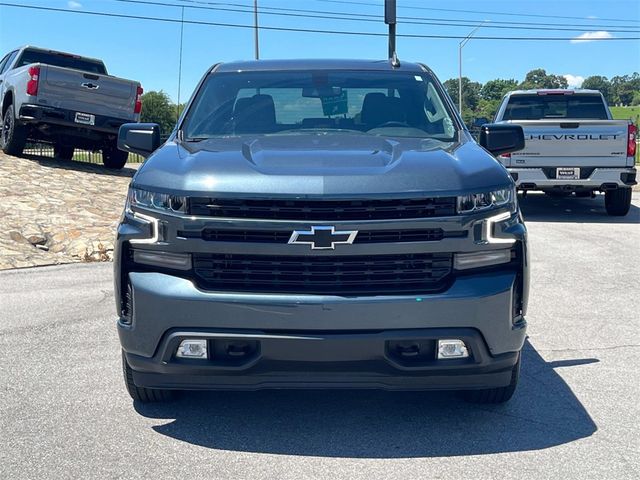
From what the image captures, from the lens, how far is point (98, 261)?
8.94 metres

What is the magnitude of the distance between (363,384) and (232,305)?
0.69 m

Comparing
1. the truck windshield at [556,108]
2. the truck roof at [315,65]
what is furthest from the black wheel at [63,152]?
the truck roof at [315,65]

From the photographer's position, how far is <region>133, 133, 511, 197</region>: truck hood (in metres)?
3.41

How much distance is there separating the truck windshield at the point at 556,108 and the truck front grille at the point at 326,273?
34.8ft

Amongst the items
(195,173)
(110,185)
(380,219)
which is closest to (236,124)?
(195,173)

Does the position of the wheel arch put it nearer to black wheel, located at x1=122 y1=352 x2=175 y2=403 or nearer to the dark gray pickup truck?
black wheel, located at x1=122 y1=352 x2=175 y2=403

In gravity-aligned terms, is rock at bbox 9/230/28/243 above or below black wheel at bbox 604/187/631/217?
below

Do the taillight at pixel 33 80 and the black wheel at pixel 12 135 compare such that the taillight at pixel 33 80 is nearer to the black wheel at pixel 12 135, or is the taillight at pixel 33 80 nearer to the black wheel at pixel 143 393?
the black wheel at pixel 12 135

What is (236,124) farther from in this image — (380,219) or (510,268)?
(510,268)

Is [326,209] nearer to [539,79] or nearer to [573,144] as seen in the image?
[573,144]

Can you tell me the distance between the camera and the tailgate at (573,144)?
11.7 m

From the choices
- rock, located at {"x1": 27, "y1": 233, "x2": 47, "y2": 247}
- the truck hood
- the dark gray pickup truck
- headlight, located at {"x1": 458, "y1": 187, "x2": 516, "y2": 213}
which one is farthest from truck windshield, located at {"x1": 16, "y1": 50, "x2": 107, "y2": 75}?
headlight, located at {"x1": 458, "y1": 187, "x2": 516, "y2": 213}

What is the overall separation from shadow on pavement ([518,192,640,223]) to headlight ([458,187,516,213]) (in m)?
9.01

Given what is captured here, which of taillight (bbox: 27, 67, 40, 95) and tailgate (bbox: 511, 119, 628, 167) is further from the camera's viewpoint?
taillight (bbox: 27, 67, 40, 95)
